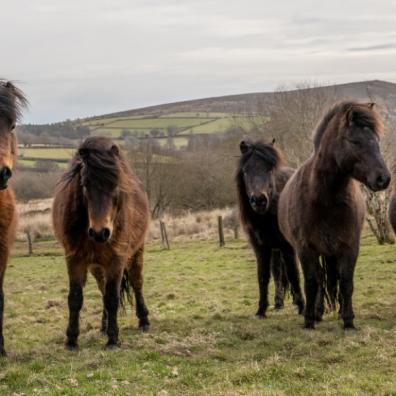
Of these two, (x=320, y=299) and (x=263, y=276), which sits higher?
(x=263, y=276)

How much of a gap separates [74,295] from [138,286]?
5.07ft

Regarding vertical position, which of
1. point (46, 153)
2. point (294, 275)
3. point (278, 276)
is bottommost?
point (278, 276)

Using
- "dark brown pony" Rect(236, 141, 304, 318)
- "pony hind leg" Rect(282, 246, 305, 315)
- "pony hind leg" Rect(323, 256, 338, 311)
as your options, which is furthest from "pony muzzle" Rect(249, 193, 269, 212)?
"pony hind leg" Rect(323, 256, 338, 311)

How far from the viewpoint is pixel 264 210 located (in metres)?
7.45

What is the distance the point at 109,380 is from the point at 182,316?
11.1ft

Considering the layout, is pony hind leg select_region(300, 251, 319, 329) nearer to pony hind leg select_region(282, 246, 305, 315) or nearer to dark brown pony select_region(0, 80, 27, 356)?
pony hind leg select_region(282, 246, 305, 315)

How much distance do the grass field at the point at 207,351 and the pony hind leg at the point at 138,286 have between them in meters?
0.17

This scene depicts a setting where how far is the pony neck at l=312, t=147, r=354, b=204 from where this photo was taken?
612 cm

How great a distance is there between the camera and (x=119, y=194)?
5.84 metres

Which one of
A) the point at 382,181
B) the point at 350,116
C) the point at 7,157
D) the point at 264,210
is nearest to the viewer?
the point at 7,157

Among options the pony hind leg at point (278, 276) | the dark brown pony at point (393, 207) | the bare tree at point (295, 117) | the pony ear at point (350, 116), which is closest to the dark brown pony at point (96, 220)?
the pony ear at point (350, 116)

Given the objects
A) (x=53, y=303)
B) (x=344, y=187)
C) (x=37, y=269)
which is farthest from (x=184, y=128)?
(x=344, y=187)

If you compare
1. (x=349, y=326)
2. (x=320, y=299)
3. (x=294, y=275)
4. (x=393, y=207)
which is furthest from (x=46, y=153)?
(x=349, y=326)

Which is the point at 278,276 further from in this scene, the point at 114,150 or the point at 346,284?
the point at 114,150
